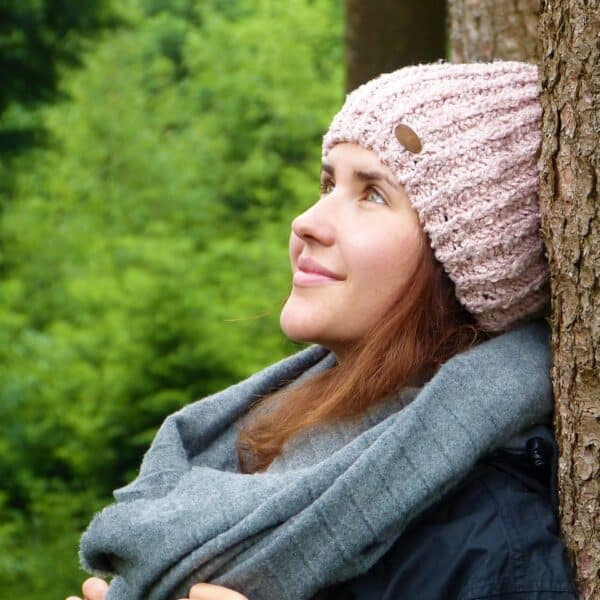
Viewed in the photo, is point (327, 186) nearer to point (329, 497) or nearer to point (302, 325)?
point (302, 325)

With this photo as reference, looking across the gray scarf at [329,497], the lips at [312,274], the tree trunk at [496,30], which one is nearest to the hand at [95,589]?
the gray scarf at [329,497]

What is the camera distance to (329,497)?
174 centimetres

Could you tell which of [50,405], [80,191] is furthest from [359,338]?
[80,191]

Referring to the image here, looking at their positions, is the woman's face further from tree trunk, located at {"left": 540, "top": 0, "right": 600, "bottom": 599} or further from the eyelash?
tree trunk, located at {"left": 540, "top": 0, "right": 600, "bottom": 599}

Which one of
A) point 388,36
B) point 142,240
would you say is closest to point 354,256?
point 388,36

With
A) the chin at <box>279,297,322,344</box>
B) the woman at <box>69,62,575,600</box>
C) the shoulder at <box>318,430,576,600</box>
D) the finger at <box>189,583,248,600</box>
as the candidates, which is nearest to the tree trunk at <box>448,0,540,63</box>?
the woman at <box>69,62,575,600</box>

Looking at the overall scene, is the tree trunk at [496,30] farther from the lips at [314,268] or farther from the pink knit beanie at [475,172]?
the lips at [314,268]

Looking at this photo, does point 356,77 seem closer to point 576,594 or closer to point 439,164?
point 439,164

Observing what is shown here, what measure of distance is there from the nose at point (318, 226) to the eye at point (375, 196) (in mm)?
81

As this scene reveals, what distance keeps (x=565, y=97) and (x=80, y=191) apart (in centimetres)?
1053

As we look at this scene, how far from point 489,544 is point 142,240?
6.62 meters

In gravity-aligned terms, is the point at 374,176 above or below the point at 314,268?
above

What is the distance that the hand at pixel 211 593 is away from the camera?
179 cm

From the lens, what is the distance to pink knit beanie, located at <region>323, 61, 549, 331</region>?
→ 1.95 metres
